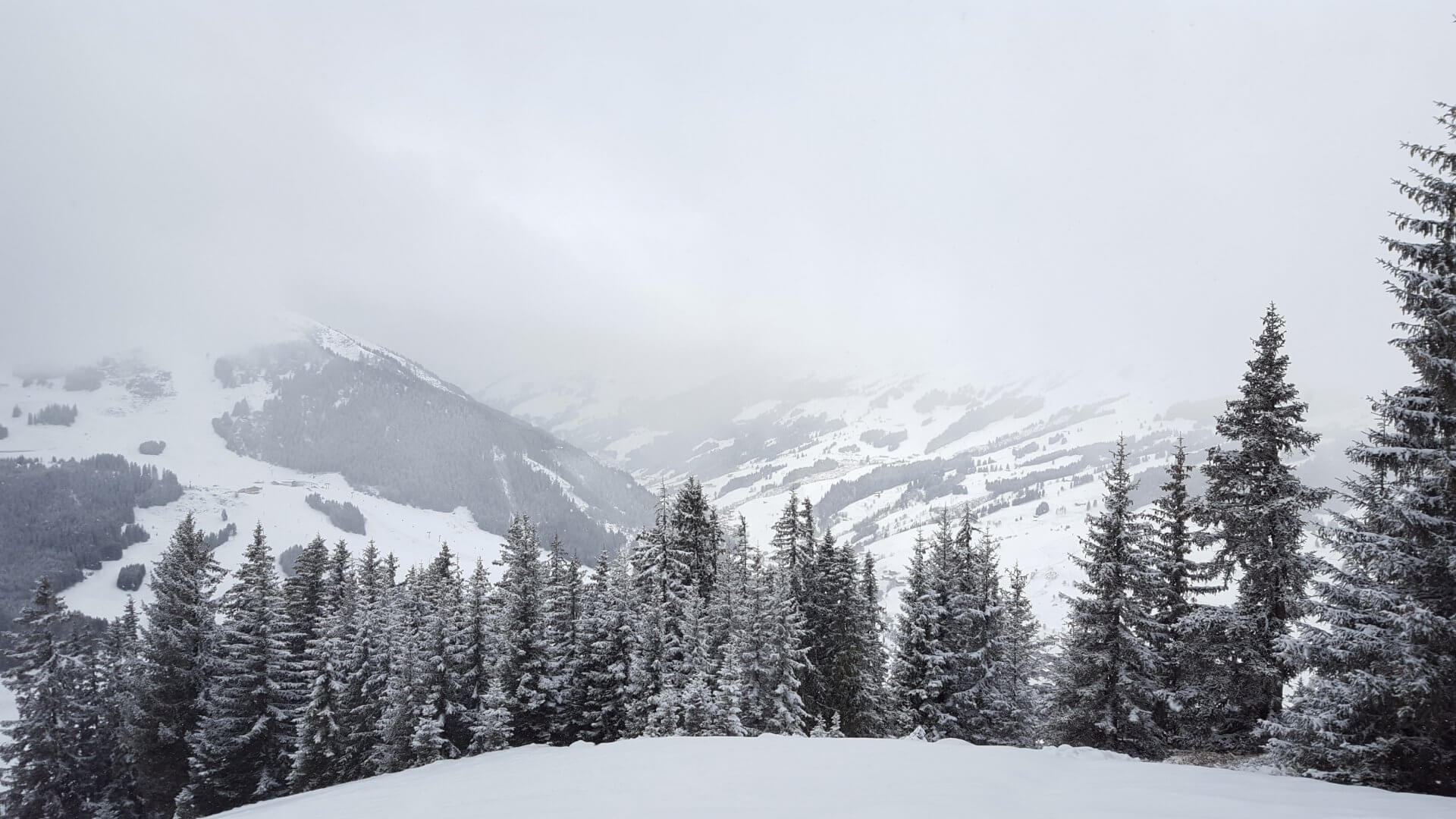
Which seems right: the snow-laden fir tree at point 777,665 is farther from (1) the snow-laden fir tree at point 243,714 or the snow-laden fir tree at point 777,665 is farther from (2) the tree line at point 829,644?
(1) the snow-laden fir tree at point 243,714

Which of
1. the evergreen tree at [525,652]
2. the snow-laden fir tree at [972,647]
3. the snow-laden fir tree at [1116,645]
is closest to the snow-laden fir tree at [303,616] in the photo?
the evergreen tree at [525,652]

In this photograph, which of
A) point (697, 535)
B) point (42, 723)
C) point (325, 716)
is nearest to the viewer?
point (325, 716)

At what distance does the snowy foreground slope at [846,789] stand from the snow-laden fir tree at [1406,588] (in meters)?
2.40

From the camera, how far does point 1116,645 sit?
20594 millimetres

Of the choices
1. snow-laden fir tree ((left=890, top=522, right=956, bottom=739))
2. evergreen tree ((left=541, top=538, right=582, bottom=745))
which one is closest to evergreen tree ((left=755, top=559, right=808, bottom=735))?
snow-laden fir tree ((left=890, top=522, right=956, bottom=739))

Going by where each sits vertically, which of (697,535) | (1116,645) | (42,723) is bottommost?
(42,723)

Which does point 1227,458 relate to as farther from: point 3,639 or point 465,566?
point 465,566

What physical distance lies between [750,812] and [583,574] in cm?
2920

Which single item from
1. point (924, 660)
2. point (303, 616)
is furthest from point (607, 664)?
point (303, 616)

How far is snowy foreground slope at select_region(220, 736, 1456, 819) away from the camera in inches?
279

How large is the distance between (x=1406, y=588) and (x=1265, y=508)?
706 centimetres

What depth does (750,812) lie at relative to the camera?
24.0ft

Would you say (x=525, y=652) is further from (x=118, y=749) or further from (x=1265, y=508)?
(x=1265, y=508)

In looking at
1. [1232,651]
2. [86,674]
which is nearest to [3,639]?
[86,674]
